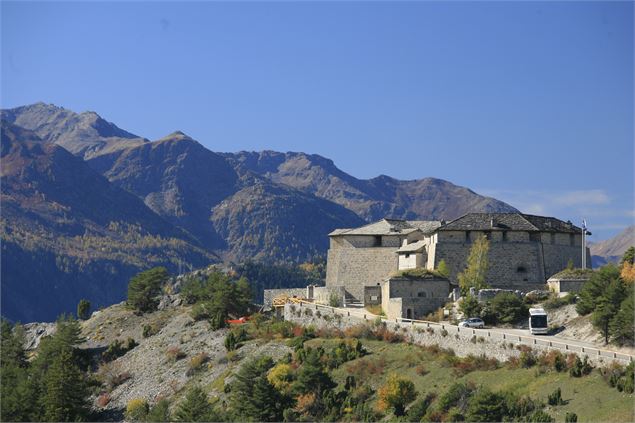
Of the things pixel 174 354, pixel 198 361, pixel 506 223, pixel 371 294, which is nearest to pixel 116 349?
pixel 174 354

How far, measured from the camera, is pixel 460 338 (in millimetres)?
68062

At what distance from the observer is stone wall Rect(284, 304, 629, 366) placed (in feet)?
200

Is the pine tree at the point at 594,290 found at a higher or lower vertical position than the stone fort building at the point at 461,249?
lower

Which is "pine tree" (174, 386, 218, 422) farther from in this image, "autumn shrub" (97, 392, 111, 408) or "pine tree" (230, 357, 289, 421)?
"autumn shrub" (97, 392, 111, 408)

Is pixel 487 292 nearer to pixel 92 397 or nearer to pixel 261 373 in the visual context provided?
pixel 261 373

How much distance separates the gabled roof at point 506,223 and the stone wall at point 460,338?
13363mm

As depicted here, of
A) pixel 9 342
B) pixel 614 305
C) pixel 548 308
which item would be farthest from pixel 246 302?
pixel 614 305

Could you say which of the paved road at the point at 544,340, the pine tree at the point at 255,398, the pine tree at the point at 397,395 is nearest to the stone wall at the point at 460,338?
the paved road at the point at 544,340

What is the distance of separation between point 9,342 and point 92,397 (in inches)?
721

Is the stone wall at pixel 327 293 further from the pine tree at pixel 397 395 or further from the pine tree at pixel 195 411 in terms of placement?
the pine tree at pixel 397 395

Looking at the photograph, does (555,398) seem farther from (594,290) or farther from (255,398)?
(255,398)

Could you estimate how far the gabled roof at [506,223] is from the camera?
89.4 meters

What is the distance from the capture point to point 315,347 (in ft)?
254

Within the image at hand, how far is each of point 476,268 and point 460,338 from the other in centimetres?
1892
